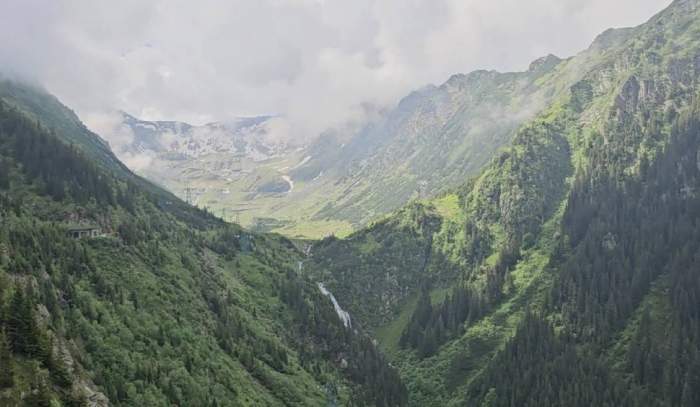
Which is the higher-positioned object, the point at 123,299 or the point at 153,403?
the point at 123,299

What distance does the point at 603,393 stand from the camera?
620 feet

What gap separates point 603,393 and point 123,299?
14779cm

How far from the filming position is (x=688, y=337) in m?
198

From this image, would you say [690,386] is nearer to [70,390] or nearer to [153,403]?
[153,403]

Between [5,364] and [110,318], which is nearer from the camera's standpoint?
[5,364]

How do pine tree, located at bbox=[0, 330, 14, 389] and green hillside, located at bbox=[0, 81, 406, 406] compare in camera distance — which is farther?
green hillside, located at bbox=[0, 81, 406, 406]

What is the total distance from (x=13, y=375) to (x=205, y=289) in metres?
105

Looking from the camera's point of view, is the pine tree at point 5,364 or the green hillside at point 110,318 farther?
the green hillside at point 110,318

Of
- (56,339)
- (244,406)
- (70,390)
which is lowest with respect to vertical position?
(244,406)

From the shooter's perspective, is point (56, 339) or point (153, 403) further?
point (153, 403)

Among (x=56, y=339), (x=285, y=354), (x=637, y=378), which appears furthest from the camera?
(x=637, y=378)

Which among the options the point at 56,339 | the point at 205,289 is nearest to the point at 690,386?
the point at 205,289

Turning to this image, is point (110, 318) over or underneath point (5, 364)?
over

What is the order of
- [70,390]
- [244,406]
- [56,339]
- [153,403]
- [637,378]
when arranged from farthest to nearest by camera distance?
[637,378] < [244,406] < [153,403] < [56,339] < [70,390]
